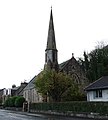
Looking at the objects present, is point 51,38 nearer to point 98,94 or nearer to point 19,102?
point 19,102

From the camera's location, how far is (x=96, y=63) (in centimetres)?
5897

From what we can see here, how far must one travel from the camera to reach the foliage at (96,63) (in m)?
57.1

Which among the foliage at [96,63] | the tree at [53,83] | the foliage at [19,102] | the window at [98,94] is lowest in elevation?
the foliage at [19,102]

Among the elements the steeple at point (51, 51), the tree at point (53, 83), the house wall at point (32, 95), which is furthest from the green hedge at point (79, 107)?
the house wall at point (32, 95)

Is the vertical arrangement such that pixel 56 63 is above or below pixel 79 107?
above

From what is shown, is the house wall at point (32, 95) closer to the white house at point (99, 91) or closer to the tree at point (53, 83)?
the tree at point (53, 83)

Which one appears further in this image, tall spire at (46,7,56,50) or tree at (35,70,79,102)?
tall spire at (46,7,56,50)

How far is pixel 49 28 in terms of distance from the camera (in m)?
77.8

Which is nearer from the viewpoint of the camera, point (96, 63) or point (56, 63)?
point (96, 63)

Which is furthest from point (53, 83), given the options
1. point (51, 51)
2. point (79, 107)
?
point (51, 51)

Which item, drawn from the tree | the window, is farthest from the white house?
the tree

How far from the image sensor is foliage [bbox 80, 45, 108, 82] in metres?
57.1

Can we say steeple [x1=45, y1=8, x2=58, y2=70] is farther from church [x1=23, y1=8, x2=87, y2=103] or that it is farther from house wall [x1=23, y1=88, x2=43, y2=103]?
house wall [x1=23, y1=88, x2=43, y2=103]

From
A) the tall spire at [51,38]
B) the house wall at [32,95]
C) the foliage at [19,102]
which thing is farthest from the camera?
the house wall at [32,95]
